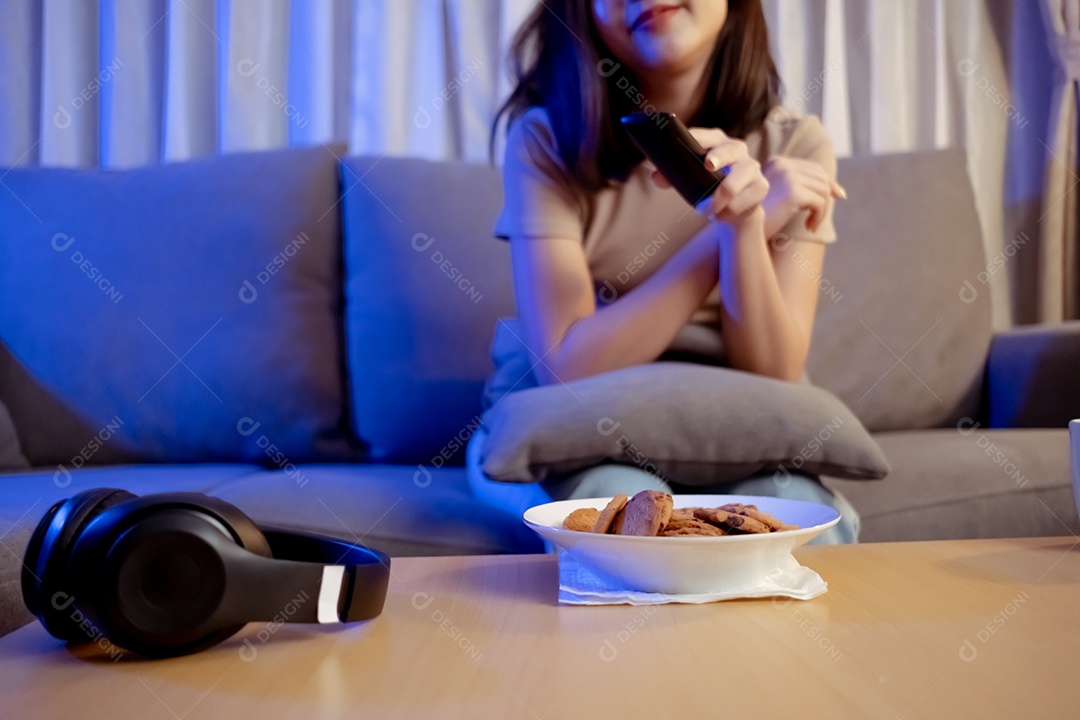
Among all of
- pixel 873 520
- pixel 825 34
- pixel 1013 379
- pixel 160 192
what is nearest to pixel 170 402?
pixel 160 192

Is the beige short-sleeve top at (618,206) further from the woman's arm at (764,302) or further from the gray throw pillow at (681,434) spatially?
the gray throw pillow at (681,434)

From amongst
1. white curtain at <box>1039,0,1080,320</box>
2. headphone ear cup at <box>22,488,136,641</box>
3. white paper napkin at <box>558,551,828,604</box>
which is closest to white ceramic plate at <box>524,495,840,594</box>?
white paper napkin at <box>558,551,828,604</box>

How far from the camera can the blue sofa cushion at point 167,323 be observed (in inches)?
62.5

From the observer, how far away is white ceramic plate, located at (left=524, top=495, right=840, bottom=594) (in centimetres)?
56

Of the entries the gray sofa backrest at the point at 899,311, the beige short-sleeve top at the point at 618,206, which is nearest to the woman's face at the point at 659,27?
the beige short-sleeve top at the point at 618,206

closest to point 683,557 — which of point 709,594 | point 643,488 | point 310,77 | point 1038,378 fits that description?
point 709,594

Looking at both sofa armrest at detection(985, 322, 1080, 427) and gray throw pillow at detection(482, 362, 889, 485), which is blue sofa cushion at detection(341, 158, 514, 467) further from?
sofa armrest at detection(985, 322, 1080, 427)

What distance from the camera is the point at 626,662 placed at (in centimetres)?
46

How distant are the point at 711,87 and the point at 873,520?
27.7 inches

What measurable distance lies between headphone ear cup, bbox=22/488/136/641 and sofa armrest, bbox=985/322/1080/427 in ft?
4.95

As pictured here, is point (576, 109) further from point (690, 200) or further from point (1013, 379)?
point (1013, 379)

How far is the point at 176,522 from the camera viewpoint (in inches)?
18.8

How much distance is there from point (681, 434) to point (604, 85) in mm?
601

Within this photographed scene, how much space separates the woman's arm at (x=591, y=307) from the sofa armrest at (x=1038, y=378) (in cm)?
70
